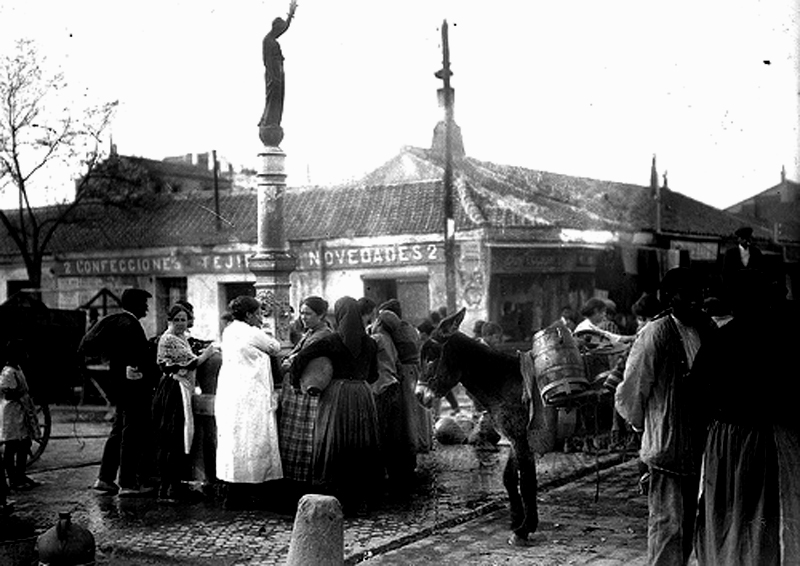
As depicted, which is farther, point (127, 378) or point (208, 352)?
point (127, 378)

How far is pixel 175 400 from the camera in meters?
8.98

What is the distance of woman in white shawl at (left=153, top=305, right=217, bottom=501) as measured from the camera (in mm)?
8844

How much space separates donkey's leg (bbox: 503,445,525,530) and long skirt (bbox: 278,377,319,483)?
2014 millimetres

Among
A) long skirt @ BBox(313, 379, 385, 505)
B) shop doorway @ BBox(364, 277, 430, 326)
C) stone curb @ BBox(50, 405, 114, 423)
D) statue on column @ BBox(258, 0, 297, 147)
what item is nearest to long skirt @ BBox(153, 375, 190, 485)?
long skirt @ BBox(313, 379, 385, 505)

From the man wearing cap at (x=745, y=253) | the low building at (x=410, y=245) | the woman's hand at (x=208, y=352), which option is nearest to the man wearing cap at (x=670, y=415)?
the man wearing cap at (x=745, y=253)

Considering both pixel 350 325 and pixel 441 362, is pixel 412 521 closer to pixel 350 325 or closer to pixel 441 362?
pixel 441 362

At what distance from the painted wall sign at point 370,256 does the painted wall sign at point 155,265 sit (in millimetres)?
2197

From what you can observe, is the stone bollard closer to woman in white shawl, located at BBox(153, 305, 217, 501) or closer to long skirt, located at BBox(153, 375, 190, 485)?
woman in white shawl, located at BBox(153, 305, 217, 501)

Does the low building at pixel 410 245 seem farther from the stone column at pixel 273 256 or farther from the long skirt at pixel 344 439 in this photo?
the long skirt at pixel 344 439

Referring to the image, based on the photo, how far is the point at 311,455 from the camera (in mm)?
8281

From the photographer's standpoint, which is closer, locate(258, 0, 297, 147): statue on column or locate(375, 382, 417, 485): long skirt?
→ locate(375, 382, 417, 485): long skirt

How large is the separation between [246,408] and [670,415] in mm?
3994

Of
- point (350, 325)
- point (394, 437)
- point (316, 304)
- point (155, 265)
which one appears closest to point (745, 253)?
point (394, 437)

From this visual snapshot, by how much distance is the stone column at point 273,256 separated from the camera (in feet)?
36.8
